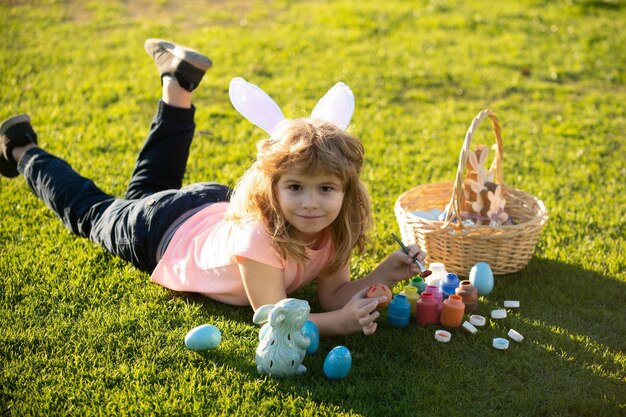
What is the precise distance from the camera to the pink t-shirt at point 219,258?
120 inches

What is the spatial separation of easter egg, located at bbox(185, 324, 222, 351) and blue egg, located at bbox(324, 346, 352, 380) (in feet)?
1.54

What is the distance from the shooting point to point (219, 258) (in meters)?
3.29

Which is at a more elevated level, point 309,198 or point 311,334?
point 309,198

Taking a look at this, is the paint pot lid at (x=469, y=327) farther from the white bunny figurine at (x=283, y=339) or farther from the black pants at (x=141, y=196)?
the black pants at (x=141, y=196)

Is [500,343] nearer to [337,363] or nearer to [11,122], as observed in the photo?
[337,363]

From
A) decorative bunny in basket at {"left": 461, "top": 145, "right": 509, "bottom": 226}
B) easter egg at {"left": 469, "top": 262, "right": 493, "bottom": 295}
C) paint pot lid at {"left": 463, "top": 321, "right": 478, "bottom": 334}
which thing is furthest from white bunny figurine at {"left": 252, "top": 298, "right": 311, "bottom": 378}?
decorative bunny in basket at {"left": 461, "top": 145, "right": 509, "bottom": 226}

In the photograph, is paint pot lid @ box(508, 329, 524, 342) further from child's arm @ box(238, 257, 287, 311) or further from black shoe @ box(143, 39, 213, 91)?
black shoe @ box(143, 39, 213, 91)

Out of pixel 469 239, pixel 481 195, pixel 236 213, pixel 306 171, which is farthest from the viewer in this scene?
pixel 481 195

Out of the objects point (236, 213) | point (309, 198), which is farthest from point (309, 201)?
point (236, 213)

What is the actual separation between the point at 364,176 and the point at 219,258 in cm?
178

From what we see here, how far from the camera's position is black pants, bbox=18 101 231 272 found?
3.60m

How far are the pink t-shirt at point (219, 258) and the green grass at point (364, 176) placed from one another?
10cm

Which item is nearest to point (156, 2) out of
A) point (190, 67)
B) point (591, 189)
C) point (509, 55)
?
point (509, 55)

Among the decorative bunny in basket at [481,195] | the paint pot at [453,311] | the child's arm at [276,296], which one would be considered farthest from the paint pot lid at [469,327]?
the decorative bunny in basket at [481,195]
